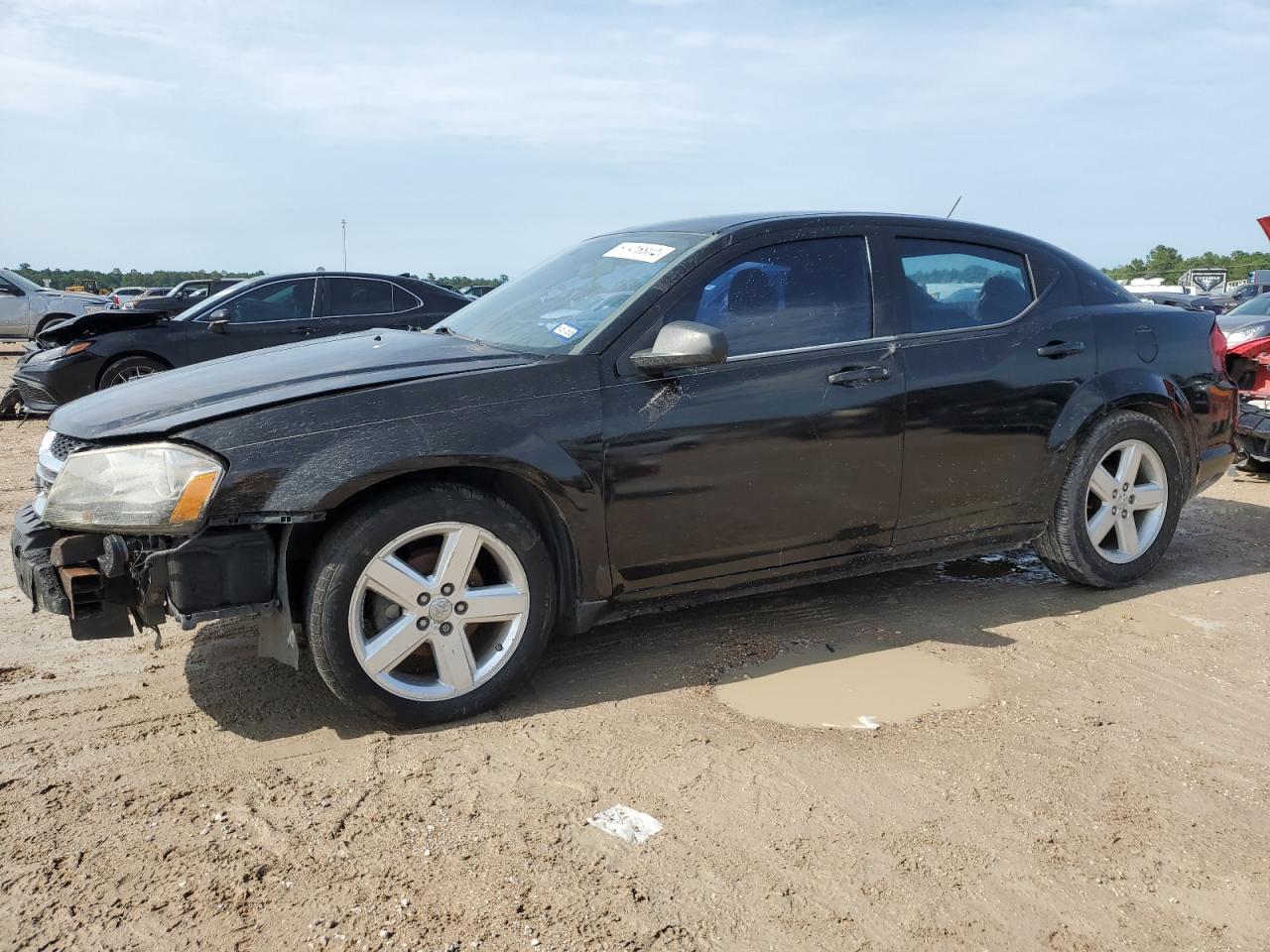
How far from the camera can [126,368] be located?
32.5 ft

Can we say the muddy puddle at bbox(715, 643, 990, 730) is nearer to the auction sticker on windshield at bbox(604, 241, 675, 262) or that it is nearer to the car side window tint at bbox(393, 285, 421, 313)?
the auction sticker on windshield at bbox(604, 241, 675, 262)

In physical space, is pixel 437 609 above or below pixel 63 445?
below

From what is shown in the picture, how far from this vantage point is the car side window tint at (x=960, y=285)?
4.29 metres

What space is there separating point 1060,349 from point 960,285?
0.54 metres

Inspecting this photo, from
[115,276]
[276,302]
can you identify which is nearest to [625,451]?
[276,302]

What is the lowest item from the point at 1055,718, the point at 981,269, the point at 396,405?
the point at 1055,718

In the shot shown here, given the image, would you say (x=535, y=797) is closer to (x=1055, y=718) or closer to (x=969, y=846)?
(x=969, y=846)

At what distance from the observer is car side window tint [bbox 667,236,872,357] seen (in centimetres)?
389

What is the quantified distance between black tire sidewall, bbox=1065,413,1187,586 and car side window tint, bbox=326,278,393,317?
7.42 m

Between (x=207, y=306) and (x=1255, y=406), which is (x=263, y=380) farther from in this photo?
(x=207, y=306)

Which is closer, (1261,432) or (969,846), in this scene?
(969,846)

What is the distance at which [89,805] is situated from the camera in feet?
9.55

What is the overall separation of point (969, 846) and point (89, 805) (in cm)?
239

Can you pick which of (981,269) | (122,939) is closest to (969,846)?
(122,939)
